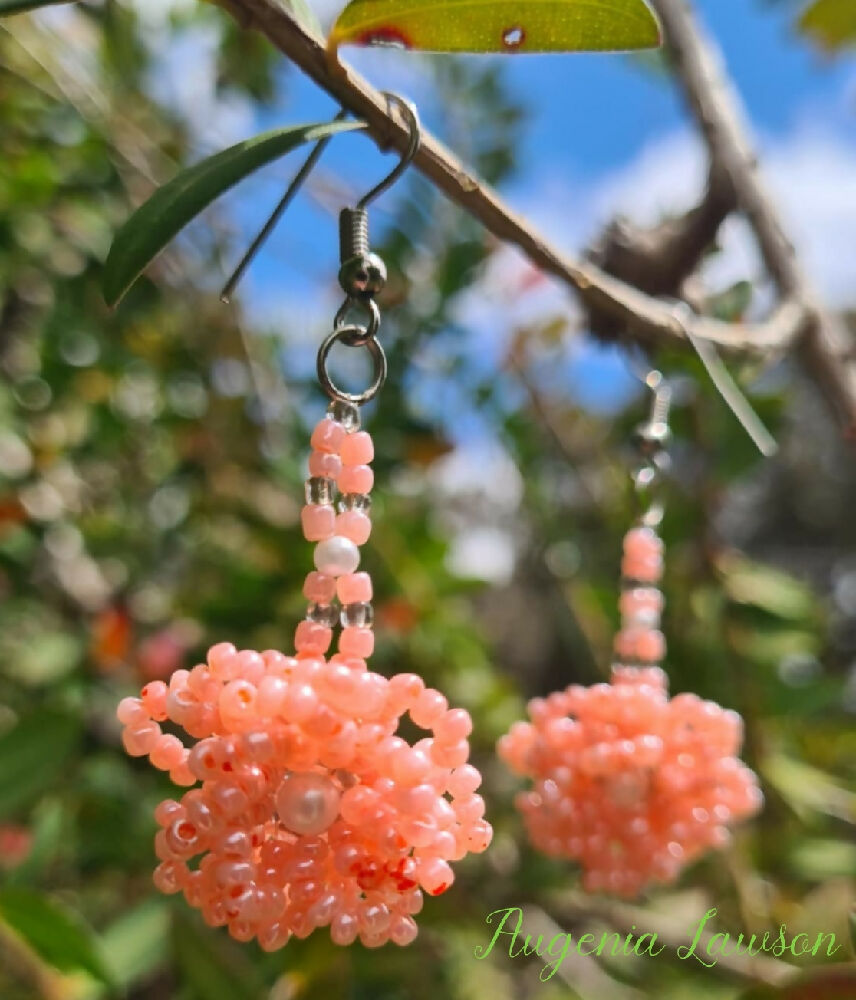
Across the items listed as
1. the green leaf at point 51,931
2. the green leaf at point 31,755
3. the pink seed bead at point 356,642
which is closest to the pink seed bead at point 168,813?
the pink seed bead at point 356,642

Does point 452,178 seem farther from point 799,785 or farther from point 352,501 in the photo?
point 799,785

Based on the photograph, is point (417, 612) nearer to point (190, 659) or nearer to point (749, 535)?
point (190, 659)

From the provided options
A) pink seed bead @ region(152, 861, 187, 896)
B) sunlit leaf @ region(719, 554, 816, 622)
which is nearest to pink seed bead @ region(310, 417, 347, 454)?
pink seed bead @ region(152, 861, 187, 896)

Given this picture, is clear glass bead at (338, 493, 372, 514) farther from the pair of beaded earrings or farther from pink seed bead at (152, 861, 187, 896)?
pink seed bead at (152, 861, 187, 896)

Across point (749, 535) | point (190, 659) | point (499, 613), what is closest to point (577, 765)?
point (190, 659)

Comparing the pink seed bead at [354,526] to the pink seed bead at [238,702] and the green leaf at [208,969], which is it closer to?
the pink seed bead at [238,702]

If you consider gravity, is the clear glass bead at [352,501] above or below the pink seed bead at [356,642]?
above

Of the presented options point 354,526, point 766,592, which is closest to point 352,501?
point 354,526
